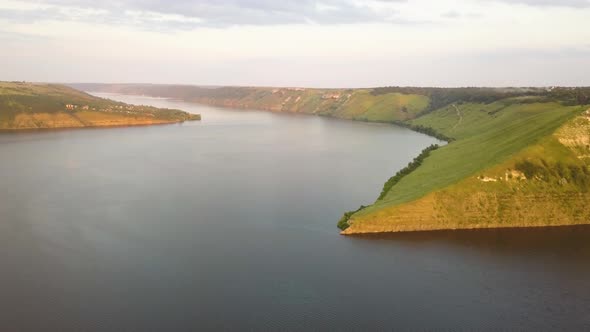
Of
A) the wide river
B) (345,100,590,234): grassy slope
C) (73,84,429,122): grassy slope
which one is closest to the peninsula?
(345,100,590,234): grassy slope

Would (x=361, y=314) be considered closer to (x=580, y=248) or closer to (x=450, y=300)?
(x=450, y=300)

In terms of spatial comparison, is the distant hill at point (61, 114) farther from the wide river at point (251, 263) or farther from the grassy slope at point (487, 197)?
the grassy slope at point (487, 197)

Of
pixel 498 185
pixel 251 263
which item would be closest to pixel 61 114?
pixel 251 263

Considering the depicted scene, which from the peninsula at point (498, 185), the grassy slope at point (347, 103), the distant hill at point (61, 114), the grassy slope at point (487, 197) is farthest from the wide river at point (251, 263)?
the grassy slope at point (347, 103)

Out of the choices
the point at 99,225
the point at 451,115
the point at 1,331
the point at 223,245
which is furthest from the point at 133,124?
the point at 1,331

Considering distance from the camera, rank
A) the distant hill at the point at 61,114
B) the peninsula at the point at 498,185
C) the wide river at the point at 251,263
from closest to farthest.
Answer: the wide river at the point at 251,263
the peninsula at the point at 498,185
the distant hill at the point at 61,114
